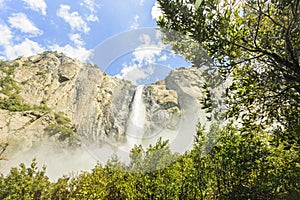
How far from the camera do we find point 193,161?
816 cm

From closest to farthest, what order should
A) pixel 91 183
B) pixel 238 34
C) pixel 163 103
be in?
pixel 238 34 < pixel 163 103 < pixel 91 183

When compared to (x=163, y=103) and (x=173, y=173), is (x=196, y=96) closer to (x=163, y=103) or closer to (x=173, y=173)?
(x=163, y=103)

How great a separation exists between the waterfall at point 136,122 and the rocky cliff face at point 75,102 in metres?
0.13

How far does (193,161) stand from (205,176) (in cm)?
69

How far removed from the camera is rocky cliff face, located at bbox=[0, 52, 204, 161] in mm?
3811

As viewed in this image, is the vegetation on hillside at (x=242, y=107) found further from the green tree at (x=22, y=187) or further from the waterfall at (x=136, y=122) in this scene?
the green tree at (x=22, y=187)

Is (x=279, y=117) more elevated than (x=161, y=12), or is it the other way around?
(x=161, y=12)

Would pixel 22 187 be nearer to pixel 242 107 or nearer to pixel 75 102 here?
pixel 75 102

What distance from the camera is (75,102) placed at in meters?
5.92

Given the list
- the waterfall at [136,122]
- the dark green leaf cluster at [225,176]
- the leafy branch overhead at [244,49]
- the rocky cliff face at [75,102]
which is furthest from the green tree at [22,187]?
the leafy branch overhead at [244,49]

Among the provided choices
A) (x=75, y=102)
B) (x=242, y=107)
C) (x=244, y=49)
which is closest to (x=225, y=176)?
(x=242, y=107)

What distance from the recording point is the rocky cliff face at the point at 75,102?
381 cm

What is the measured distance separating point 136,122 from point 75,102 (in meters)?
2.47

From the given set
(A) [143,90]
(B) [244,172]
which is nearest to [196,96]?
(A) [143,90]
